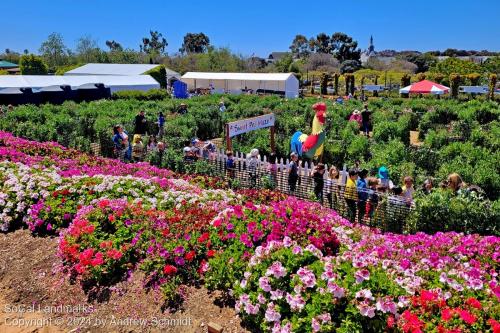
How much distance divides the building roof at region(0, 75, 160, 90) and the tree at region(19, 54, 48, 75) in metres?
23.2

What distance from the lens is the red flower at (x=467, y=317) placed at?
126 inches

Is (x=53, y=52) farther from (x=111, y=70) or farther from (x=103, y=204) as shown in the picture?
(x=103, y=204)

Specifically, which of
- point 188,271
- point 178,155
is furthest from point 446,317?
point 178,155

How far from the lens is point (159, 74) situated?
47.8m

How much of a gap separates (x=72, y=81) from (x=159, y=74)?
618 inches

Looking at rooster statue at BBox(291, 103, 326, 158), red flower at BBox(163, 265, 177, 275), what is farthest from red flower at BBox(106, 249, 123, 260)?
rooster statue at BBox(291, 103, 326, 158)

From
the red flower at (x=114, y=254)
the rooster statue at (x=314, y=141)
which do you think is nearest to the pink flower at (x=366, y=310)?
the red flower at (x=114, y=254)

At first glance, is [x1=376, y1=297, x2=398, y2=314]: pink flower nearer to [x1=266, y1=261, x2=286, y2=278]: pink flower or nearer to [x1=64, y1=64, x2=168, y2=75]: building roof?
[x1=266, y1=261, x2=286, y2=278]: pink flower

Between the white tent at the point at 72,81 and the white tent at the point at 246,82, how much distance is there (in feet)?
34.0

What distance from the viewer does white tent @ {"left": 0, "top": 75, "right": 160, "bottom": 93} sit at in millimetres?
30127

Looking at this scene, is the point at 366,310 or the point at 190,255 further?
the point at 190,255

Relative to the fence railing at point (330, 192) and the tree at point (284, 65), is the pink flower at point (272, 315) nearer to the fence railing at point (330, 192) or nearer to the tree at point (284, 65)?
the fence railing at point (330, 192)

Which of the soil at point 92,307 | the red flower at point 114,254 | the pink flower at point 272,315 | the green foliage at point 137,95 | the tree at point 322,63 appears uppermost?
the tree at point 322,63

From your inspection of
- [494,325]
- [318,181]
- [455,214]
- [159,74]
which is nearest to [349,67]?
[159,74]
